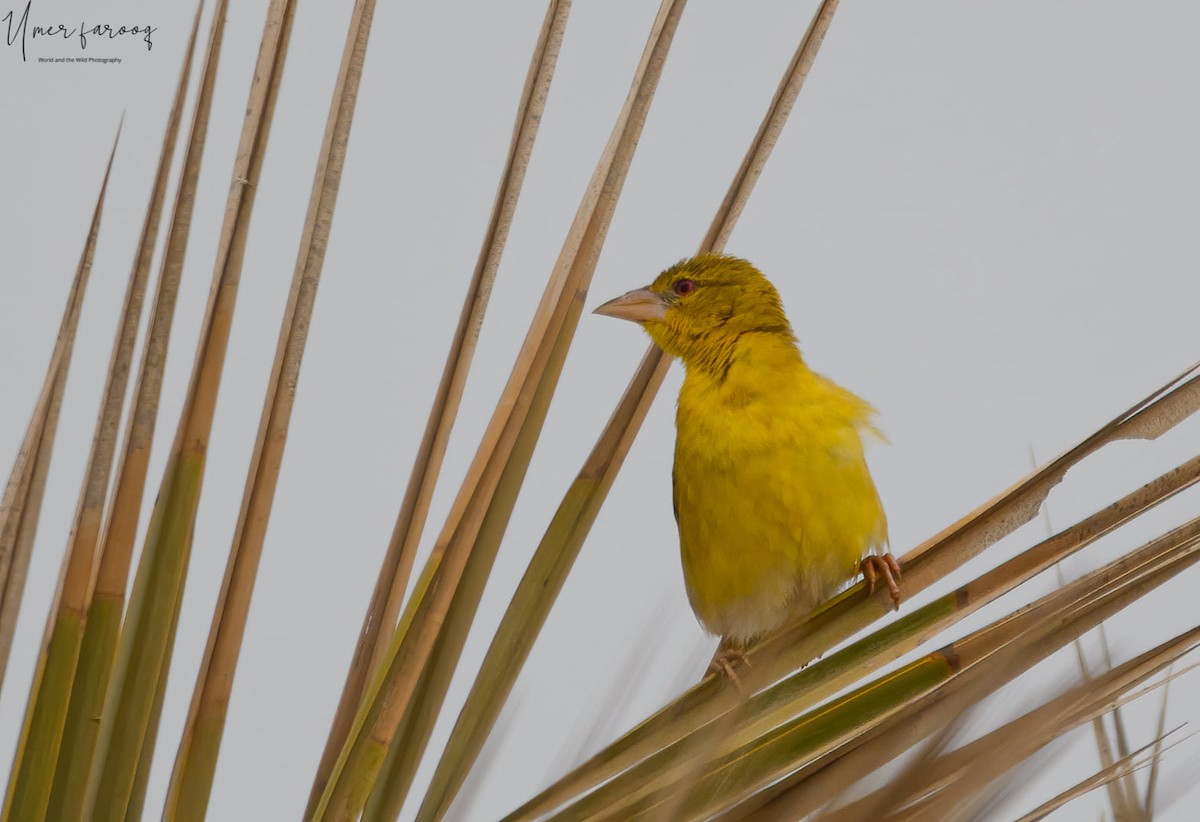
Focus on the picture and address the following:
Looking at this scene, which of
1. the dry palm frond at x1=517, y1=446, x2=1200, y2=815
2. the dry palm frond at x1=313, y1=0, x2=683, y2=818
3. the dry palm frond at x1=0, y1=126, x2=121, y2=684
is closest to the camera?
the dry palm frond at x1=517, y1=446, x2=1200, y2=815

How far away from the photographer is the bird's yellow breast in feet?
6.89

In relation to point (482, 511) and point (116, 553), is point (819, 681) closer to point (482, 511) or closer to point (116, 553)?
point (482, 511)

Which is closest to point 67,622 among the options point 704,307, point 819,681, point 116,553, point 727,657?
point 116,553

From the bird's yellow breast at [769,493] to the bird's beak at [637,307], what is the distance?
325 mm

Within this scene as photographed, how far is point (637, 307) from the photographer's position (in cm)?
267

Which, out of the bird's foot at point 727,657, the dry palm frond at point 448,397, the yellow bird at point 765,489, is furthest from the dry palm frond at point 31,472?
the yellow bird at point 765,489

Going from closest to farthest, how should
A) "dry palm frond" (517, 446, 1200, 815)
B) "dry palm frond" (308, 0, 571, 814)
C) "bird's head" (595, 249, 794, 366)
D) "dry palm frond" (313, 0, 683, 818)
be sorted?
1. "dry palm frond" (517, 446, 1200, 815)
2. "dry palm frond" (313, 0, 683, 818)
3. "dry palm frond" (308, 0, 571, 814)
4. "bird's head" (595, 249, 794, 366)

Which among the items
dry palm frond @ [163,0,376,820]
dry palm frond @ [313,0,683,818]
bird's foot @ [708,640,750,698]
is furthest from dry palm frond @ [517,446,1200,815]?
bird's foot @ [708,640,750,698]

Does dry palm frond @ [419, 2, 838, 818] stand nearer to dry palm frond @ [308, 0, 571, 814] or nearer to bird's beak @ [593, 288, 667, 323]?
dry palm frond @ [308, 0, 571, 814]

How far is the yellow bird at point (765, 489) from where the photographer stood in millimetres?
2102

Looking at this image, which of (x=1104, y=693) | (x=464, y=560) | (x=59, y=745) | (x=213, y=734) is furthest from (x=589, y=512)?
(x=1104, y=693)

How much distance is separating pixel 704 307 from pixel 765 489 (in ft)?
2.06

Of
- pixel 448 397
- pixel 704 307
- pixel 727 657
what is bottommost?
pixel 727 657

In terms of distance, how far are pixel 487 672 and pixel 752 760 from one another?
14.3 inches
